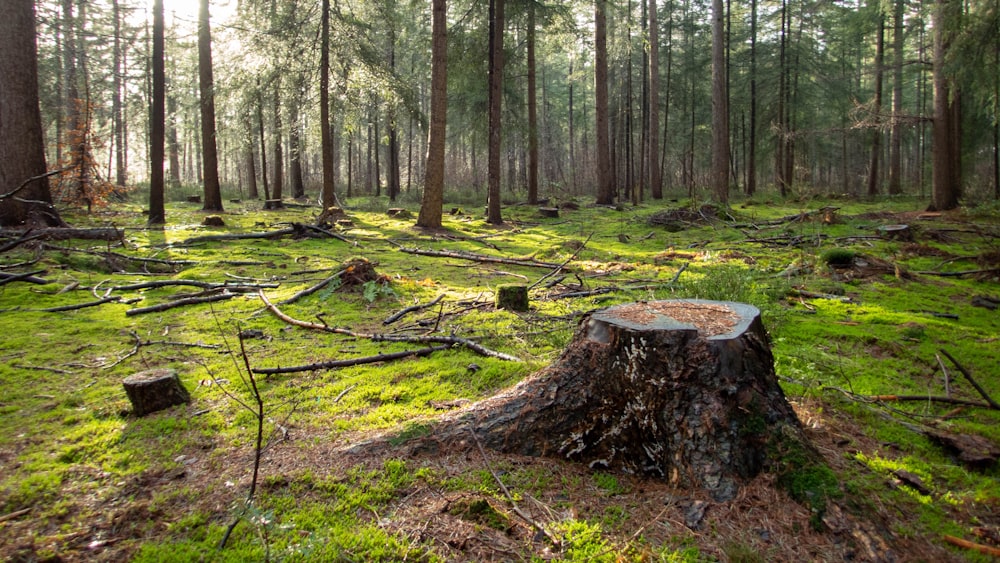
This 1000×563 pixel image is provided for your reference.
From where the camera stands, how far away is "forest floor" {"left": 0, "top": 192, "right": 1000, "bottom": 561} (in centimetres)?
225

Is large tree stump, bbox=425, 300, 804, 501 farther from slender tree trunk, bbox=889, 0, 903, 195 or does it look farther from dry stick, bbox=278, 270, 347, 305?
slender tree trunk, bbox=889, 0, 903, 195

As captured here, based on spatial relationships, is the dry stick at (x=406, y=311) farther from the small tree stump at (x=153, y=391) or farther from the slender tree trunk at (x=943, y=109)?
the slender tree trunk at (x=943, y=109)

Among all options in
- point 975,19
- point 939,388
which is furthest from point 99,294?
point 975,19

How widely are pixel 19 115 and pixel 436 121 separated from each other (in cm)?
830

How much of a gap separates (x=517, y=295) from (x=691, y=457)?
11.6 ft

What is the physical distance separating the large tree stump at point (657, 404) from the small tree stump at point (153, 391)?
84.4 inches

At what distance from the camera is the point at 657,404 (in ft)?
8.73

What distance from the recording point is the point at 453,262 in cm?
992

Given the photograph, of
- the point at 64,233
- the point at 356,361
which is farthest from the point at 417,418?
the point at 64,233

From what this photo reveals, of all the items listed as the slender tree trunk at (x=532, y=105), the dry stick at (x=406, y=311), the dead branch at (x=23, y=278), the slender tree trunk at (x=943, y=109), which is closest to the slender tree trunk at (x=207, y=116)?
the dead branch at (x=23, y=278)

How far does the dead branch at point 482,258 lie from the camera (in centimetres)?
882

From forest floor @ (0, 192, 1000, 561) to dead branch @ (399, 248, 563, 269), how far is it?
64 centimetres

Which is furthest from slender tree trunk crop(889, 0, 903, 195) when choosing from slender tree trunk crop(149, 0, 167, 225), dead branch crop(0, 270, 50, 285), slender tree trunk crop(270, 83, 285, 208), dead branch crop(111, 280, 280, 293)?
dead branch crop(0, 270, 50, 285)

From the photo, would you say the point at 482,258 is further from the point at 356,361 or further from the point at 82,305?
the point at 82,305
